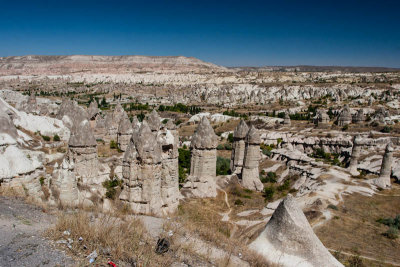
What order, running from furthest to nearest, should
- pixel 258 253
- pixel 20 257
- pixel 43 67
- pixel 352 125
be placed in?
pixel 43 67 → pixel 352 125 → pixel 258 253 → pixel 20 257

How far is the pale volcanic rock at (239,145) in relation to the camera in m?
17.2

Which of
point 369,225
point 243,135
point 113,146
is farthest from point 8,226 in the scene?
point 113,146

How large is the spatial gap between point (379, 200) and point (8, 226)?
16236mm

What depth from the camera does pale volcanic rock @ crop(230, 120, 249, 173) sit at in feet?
56.6

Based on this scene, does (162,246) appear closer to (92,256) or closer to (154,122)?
(92,256)

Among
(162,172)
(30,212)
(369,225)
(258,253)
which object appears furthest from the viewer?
(369,225)

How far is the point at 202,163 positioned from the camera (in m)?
14.3

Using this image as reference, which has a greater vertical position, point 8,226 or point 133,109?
point 8,226

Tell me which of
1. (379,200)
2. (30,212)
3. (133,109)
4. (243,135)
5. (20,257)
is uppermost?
(20,257)

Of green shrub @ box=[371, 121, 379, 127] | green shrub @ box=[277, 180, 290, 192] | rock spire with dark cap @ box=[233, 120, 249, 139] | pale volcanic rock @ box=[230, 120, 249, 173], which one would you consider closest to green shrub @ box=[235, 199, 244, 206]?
pale volcanic rock @ box=[230, 120, 249, 173]

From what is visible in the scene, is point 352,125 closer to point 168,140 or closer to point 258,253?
point 168,140

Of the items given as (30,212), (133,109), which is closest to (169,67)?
(133,109)

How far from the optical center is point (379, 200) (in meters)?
14.3

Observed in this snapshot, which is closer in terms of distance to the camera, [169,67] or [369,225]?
[369,225]
